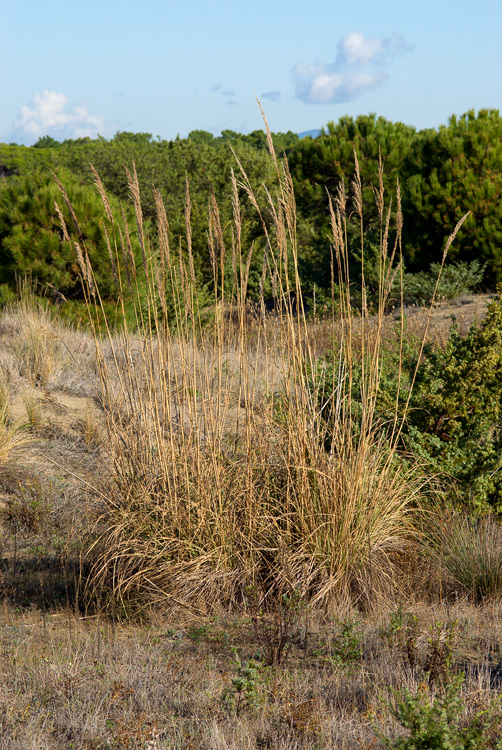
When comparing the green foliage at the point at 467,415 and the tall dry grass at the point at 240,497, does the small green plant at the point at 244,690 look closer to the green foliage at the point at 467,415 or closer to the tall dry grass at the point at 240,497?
the tall dry grass at the point at 240,497

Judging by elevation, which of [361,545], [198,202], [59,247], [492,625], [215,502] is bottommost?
[492,625]

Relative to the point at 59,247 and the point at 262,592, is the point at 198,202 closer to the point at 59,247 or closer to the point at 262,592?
the point at 59,247

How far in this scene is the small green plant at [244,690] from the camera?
2.34 m

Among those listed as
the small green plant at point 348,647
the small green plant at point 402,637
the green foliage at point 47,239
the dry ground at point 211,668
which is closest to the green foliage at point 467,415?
the dry ground at point 211,668

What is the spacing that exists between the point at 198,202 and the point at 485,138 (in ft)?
27.0

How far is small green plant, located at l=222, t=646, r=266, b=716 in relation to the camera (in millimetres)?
2344

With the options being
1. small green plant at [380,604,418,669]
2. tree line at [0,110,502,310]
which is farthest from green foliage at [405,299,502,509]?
small green plant at [380,604,418,669]

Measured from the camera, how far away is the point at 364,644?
2840mm

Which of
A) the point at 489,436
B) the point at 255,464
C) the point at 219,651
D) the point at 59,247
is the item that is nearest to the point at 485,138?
the point at 59,247

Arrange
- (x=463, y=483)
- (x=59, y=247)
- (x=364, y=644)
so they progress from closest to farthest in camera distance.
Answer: (x=364, y=644)
(x=463, y=483)
(x=59, y=247)

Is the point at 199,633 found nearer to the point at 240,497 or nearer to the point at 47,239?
the point at 240,497

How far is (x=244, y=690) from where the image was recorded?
2412 mm

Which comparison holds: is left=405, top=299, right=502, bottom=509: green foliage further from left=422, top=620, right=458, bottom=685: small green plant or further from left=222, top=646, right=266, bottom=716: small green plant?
left=222, top=646, right=266, bottom=716: small green plant

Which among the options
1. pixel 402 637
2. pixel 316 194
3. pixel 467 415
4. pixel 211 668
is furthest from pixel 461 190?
pixel 211 668
